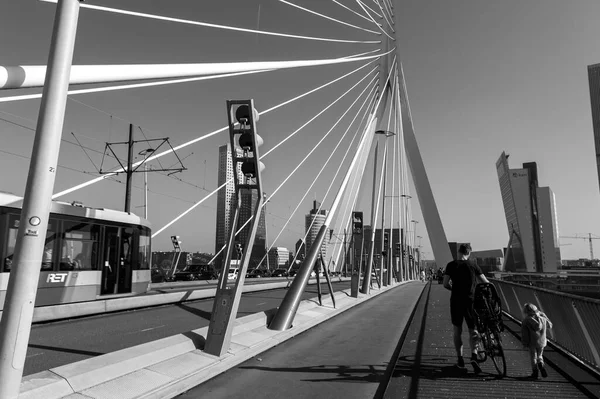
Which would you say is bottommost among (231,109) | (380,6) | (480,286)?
(480,286)

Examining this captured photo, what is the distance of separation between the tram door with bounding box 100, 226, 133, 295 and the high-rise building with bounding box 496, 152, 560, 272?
5636 inches

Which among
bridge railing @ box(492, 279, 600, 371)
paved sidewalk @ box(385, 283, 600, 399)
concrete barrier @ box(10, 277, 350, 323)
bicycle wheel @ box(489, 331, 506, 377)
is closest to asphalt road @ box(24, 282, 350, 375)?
concrete barrier @ box(10, 277, 350, 323)

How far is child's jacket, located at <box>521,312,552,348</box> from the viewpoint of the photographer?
5.72 metres

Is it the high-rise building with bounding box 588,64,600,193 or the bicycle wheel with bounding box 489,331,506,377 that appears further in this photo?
the high-rise building with bounding box 588,64,600,193

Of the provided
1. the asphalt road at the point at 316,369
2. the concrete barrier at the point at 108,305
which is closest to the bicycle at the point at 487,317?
the asphalt road at the point at 316,369

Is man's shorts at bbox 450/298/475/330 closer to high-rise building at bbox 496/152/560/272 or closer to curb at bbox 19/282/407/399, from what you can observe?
curb at bbox 19/282/407/399

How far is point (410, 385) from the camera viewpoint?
5348mm

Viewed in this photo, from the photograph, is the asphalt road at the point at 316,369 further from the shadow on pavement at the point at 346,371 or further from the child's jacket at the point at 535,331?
the child's jacket at the point at 535,331

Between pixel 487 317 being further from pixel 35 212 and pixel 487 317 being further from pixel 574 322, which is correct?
pixel 35 212

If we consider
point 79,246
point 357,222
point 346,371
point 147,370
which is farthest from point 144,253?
point 346,371

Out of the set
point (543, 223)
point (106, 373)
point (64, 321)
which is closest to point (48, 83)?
point (106, 373)

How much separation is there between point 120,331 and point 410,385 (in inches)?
271

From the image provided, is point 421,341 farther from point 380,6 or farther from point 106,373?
point 380,6

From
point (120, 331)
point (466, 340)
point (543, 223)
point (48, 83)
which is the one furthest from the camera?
point (543, 223)
